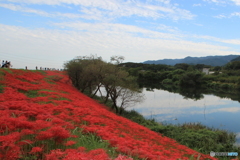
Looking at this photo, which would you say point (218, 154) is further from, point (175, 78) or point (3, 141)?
point (175, 78)

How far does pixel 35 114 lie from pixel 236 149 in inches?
557

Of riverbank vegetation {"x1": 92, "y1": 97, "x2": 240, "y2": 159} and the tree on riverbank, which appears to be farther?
the tree on riverbank

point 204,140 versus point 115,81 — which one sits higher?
point 115,81

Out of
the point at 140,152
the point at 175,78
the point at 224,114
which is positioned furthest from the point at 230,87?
the point at 140,152

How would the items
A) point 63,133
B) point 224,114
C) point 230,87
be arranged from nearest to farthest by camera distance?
point 63,133 < point 224,114 < point 230,87

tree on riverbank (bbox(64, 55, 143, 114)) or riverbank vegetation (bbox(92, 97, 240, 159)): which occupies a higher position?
tree on riverbank (bbox(64, 55, 143, 114))

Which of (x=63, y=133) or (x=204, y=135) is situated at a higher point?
(x=63, y=133)

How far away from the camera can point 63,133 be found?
178 inches

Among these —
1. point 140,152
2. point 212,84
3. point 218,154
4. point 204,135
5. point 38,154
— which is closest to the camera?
point 38,154

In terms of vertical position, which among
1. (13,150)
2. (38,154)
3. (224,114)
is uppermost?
(13,150)

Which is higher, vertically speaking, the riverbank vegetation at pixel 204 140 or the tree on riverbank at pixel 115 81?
the tree on riverbank at pixel 115 81

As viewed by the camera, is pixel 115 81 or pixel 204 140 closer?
pixel 204 140

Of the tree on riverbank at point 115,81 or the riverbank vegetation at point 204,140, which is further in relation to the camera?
the tree on riverbank at point 115,81

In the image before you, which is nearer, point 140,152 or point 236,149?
point 140,152
